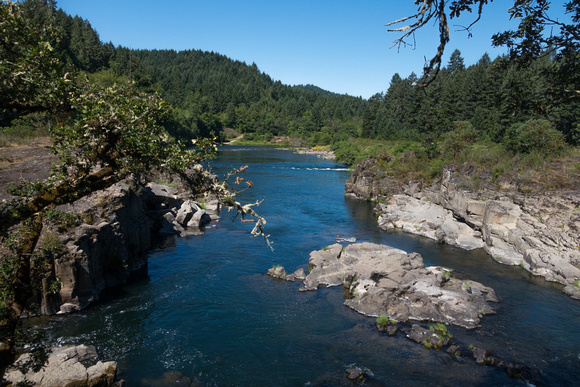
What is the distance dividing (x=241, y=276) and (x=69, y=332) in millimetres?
9429

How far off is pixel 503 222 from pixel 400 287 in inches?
554

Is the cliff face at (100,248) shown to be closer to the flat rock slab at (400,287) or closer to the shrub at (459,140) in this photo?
the flat rock slab at (400,287)

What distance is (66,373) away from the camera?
11188 millimetres

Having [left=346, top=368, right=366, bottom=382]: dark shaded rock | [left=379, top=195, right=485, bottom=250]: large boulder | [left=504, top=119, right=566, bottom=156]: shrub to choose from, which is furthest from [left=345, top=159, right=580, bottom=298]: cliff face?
[left=346, top=368, right=366, bottom=382]: dark shaded rock

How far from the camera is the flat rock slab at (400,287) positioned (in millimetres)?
18031

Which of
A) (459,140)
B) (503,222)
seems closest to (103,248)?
(503,222)

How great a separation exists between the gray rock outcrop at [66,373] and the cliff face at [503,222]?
76.8ft

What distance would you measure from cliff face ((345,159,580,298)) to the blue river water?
1.42 metres

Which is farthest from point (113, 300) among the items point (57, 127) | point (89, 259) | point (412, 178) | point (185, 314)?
point (412, 178)

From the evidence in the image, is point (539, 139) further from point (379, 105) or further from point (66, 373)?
point (379, 105)

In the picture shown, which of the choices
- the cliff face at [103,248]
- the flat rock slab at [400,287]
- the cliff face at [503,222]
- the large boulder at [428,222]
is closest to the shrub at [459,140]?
the cliff face at [503,222]

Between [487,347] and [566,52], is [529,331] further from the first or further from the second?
[566,52]

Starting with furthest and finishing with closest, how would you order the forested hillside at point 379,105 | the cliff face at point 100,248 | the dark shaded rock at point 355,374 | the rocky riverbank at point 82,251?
1. the cliff face at point 100,248
2. the dark shaded rock at point 355,374
3. the rocky riverbank at point 82,251
4. the forested hillside at point 379,105

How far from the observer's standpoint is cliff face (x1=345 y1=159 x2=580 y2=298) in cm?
2351
